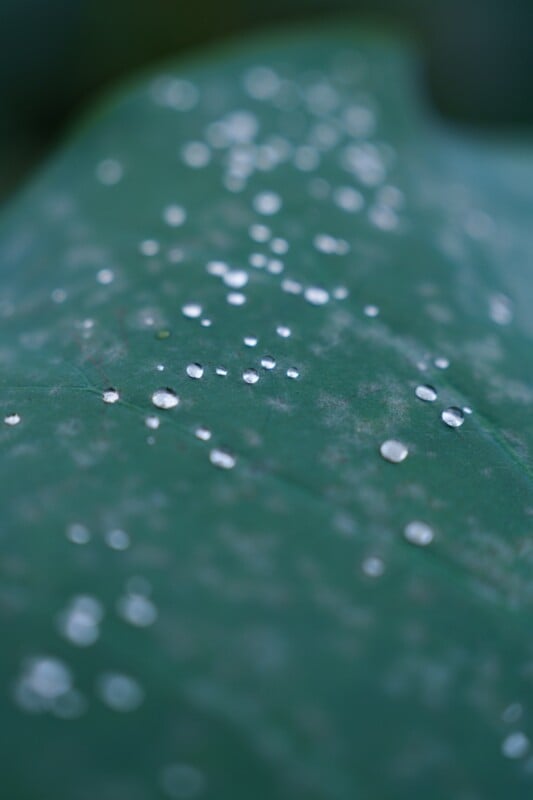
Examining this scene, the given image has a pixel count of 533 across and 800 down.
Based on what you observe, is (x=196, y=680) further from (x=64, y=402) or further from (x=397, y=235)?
(x=397, y=235)

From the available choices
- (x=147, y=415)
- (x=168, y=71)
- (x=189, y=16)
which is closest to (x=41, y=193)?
(x=168, y=71)

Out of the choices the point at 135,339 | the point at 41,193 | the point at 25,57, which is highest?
the point at 135,339

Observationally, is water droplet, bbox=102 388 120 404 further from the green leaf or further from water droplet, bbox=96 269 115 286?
water droplet, bbox=96 269 115 286

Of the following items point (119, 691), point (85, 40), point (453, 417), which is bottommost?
point (85, 40)

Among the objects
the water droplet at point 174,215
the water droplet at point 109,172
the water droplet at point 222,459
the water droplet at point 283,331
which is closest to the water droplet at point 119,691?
the water droplet at point 222,459

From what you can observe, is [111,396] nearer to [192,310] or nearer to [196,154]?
[192,310]

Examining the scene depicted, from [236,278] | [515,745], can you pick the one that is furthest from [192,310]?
[515,745]
